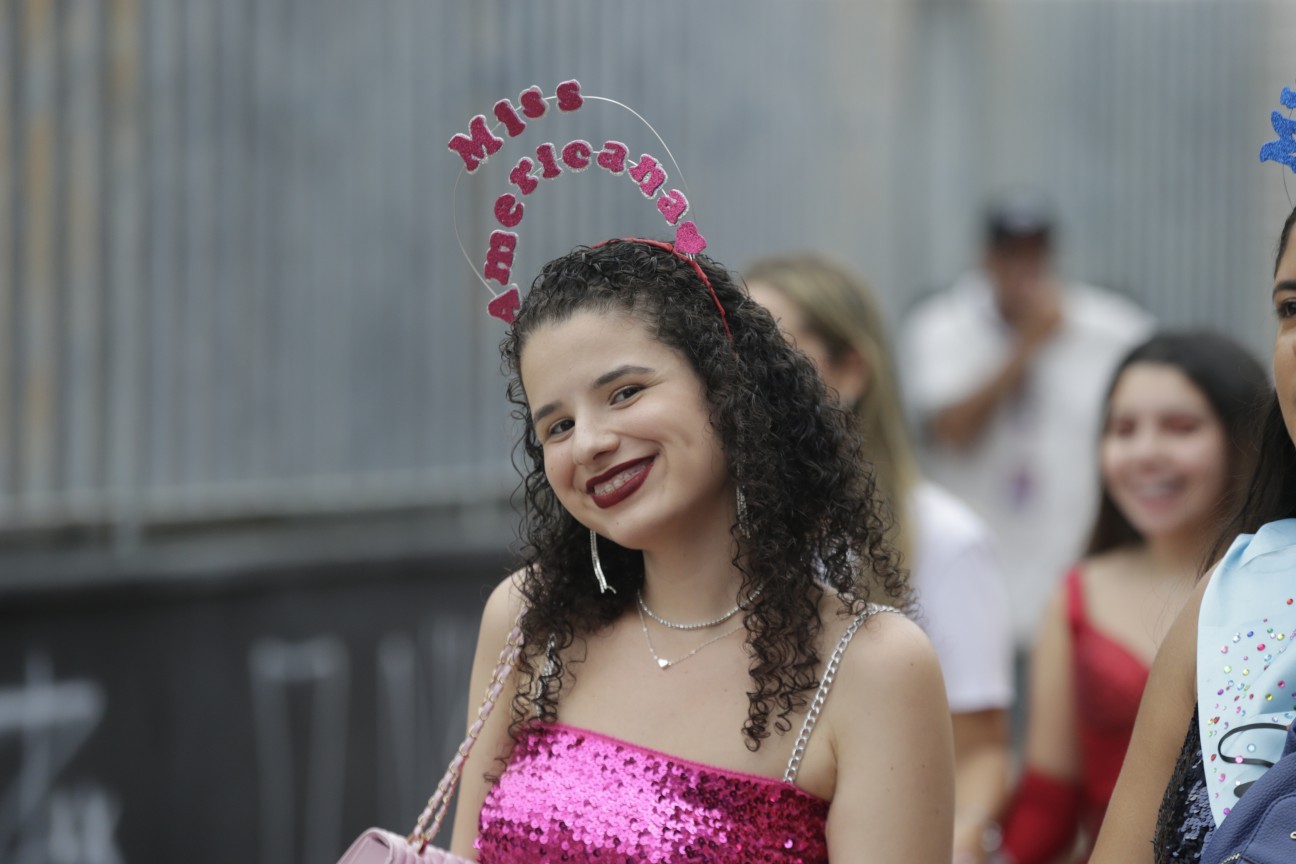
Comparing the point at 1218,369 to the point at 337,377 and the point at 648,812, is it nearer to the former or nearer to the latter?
the point at 648,812

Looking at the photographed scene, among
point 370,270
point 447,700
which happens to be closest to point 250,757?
point 447,700

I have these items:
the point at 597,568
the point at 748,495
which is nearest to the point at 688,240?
the point at 748,495

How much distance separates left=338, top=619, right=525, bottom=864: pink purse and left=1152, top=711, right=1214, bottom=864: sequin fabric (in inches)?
37.1

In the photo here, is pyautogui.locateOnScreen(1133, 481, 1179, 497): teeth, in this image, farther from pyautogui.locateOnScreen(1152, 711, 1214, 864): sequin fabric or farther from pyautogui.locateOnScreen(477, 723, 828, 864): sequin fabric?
pyautogui.locateOnScreen(477, 723, 828, 864): sequin fabric

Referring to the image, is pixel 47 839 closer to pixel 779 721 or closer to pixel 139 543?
pixel 139 543

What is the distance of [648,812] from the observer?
7.22ft

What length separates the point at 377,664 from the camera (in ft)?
17.6

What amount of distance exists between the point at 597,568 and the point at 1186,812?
2.93 ft

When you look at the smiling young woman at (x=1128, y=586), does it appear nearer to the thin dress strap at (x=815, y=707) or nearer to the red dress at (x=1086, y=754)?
the red dress at (x=1086, y=754)

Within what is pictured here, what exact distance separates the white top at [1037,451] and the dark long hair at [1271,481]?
388 cm

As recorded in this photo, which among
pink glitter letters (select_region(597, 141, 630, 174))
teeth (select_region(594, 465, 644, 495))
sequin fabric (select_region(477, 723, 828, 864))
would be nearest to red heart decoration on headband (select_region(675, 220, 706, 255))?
pink glitter letters (select_region(597, 141, 630, 174))

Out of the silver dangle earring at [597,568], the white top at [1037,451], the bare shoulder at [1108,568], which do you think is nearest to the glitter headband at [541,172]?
the silver dangle earring at [597,568]

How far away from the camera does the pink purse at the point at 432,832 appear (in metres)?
2.20

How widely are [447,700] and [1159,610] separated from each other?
2806mm
